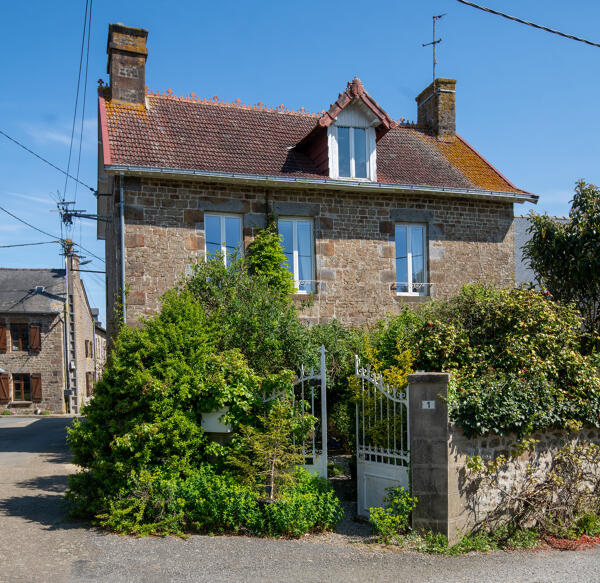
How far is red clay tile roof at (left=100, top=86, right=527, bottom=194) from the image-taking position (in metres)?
12.5

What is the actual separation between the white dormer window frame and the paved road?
27.6 ft

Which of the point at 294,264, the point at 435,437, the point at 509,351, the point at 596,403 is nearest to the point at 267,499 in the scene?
the point at 435,437

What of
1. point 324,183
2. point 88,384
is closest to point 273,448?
point 324,183

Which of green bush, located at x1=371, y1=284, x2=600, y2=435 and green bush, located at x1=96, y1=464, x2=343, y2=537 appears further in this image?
green bush, located at x1=371, y1=284, x2=600, y2=435

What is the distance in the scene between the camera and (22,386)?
94.6ft

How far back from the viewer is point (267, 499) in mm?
7105

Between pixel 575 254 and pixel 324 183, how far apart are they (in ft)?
16.6

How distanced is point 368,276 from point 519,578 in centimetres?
803

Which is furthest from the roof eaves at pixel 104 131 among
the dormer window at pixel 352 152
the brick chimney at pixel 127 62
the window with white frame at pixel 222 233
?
the dormer window at pixel 352 152

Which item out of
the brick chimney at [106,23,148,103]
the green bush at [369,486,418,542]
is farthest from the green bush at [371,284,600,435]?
the brick chimney at [106,23,148,103]

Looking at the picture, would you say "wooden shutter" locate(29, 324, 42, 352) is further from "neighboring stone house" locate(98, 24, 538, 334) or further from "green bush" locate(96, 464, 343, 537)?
"green bush" locate(96, 464, 343, 537)

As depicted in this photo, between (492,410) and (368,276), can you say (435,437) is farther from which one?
(368,276)

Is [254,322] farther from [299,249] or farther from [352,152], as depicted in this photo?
[352,152]

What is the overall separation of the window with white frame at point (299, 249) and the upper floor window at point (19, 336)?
66.9 ft
